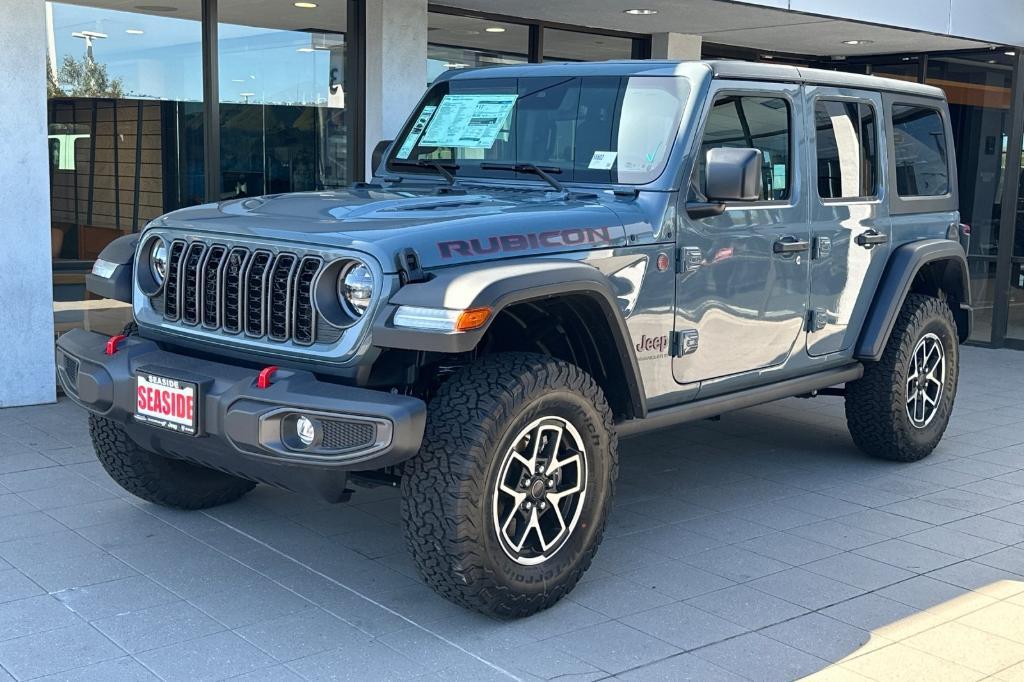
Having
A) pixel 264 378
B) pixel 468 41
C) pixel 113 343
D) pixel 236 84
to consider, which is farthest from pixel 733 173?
pixel 468 41

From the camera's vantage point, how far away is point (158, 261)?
4449 mm

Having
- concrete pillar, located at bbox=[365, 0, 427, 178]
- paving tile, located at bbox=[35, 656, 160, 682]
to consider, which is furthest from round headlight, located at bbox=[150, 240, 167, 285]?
concrete pillar, located at bbox=[365, 0, 427, 178]

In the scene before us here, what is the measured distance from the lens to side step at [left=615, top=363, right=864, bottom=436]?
4.57 metres

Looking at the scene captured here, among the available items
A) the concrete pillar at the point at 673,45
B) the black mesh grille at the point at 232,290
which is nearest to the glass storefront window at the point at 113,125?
the black mesh grille at the point at 232,290

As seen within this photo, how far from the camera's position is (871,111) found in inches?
233

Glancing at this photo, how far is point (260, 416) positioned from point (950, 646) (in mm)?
2421

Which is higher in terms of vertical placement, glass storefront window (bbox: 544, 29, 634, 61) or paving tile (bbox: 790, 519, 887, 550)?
glass storefront window (bbox: 544, 29, 634, 61)

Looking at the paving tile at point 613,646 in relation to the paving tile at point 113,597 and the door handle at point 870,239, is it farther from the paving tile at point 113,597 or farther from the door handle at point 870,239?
the door handle at point 870,239

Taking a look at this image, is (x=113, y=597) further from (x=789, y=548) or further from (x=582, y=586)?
(x=789, y=548)

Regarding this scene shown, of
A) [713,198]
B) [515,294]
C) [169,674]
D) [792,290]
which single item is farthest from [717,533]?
[169,674]

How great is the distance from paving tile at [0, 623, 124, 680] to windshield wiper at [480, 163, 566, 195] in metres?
2.44

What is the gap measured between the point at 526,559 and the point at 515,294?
94 centimetres

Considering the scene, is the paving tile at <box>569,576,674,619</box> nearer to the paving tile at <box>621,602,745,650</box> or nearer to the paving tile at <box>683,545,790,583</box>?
the paving tile at <box>621,602,745,650</box>

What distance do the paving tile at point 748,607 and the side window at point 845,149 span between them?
6.91 feet
